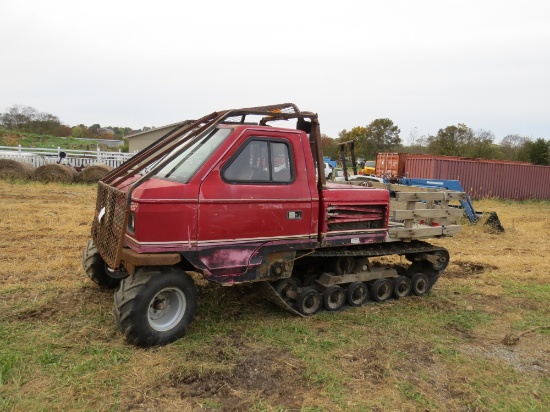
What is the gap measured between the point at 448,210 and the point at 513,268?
2900mm

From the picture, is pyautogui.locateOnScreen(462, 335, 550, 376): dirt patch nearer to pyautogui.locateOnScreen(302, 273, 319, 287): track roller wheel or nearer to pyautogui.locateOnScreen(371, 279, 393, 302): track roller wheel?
pyautogui.locateOnScreen(371, 279, 393, 302): track roller wheel

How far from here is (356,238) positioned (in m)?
5.40

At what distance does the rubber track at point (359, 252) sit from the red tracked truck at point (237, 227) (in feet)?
0.07

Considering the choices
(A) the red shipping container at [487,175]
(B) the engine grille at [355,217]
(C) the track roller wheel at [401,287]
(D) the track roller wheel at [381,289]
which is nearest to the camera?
(B) the engine grille at [355,217]

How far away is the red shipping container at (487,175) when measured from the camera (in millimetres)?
21875

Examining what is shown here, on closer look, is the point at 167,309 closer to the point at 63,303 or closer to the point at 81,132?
the point at 63,303

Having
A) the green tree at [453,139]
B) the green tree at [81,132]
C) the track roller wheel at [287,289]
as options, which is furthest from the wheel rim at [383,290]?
the green tree at [81,132]

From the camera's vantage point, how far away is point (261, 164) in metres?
4.71

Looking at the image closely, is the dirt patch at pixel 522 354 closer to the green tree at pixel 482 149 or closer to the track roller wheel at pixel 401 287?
the track roller wheel at pixel 401 287

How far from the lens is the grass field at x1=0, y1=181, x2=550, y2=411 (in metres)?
3.52

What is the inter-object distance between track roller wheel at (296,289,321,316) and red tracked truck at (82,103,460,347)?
1cm

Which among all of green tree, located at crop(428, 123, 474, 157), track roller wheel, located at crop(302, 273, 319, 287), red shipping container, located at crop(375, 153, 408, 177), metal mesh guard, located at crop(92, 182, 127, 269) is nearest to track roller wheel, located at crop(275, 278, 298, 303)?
track roller wheel, located at crop(302, 273, 319, 287)

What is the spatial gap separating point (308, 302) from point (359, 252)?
89cm

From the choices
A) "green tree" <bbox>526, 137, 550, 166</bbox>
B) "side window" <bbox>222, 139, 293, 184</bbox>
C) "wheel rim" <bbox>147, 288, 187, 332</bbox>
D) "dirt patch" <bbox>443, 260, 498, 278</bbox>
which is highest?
"green tree" <bbox>526, 137, 550, 166</bbox>
